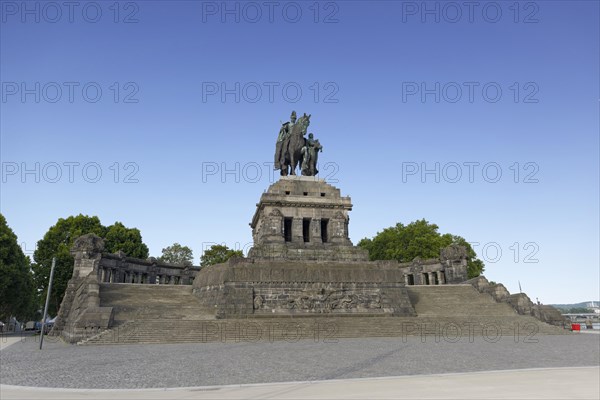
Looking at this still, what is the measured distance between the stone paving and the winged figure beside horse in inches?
1038

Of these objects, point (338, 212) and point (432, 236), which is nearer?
point (338, 212)

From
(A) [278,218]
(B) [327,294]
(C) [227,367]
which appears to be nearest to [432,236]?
(A) [278,218]

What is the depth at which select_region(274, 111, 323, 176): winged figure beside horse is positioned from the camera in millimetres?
41000

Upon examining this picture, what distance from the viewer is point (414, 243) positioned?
6078 cm

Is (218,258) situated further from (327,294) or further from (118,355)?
(118,355)

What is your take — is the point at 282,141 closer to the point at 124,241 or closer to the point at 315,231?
the point at 315,231

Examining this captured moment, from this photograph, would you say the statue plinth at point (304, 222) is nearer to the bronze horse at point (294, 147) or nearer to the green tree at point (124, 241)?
the bronze horse at point (294, 147)

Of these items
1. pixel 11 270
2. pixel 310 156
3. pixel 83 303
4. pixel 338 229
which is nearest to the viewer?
pixel 83 303

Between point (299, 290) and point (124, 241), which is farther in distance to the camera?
point (124, 241)

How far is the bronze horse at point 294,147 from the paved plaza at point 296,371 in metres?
26.7

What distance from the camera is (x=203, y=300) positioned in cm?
2930

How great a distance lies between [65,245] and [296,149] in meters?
26.9

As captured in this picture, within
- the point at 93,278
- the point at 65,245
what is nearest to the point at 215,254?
the point at 65,245

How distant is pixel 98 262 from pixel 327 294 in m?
19.0
